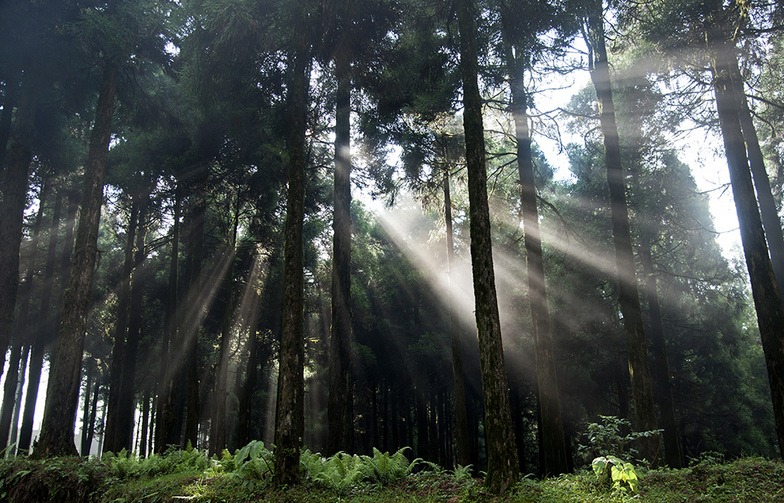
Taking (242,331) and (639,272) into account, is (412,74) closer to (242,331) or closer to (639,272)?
(639,272)

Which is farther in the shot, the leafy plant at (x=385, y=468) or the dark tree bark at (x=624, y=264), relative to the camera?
the dark tree bark at (x=624, y=264)

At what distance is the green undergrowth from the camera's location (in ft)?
20.7

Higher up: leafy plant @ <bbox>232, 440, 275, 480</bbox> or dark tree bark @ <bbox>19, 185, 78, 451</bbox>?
dark tree bark @ <bbox>19, 185, 78, 451</bbox>

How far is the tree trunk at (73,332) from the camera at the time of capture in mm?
11078

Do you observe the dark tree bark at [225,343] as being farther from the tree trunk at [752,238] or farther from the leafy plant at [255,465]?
the tree trunk at [752,238]

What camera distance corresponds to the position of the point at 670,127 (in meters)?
15.0

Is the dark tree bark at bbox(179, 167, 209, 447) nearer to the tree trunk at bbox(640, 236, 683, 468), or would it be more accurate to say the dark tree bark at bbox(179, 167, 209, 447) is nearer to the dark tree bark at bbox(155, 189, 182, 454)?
the dark tree bark at bbox(155, 189, 182, 454)

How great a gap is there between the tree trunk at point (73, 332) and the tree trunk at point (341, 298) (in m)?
5.97

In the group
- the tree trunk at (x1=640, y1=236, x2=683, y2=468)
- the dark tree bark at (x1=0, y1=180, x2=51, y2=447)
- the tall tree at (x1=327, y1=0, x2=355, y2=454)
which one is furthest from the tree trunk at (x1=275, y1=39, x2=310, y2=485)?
the dark tree bark at (x1=0, y1=180, x2=51, y2=447)

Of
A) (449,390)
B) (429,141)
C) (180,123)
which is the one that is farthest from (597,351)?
(180,123)

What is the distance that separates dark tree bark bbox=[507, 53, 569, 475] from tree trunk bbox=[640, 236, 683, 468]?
23.3 ft

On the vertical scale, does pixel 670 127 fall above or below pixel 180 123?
below

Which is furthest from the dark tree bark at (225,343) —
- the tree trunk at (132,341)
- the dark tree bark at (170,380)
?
the tree trunk at (132,341)

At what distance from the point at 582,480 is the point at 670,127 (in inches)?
474
